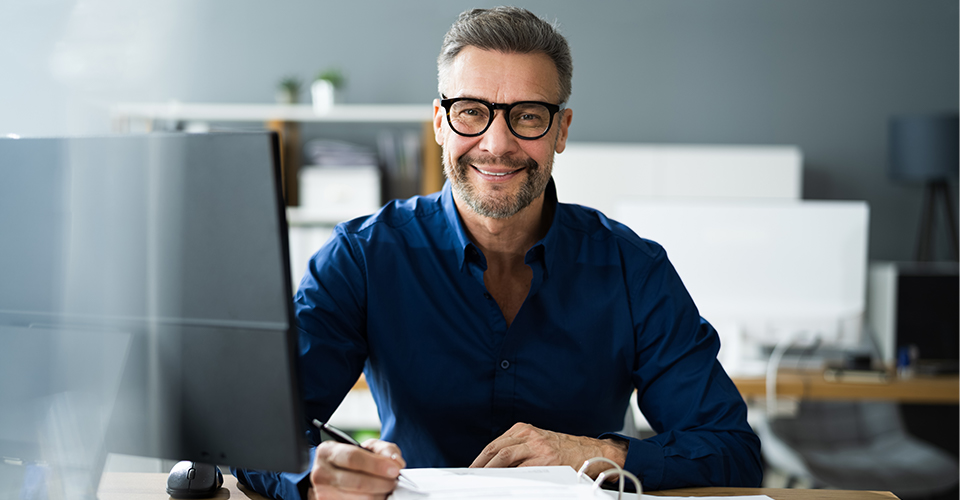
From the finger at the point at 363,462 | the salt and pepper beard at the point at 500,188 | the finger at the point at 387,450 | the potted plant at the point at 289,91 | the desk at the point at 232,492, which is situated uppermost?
the potted plant at the point at 289,91

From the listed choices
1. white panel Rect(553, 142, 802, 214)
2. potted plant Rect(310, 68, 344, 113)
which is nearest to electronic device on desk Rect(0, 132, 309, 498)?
white panel Rect(553, 142, 802, 214)

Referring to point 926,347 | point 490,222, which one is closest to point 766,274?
point 926,347

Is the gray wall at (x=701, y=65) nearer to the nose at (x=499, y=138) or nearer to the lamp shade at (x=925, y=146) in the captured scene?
the lamp shade at (x=925, y=146)

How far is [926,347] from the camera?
329cm

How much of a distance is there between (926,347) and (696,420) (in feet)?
8.73

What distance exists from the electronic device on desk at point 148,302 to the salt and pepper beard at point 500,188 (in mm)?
690

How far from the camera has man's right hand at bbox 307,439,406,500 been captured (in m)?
0.78

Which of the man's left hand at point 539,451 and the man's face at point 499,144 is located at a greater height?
the man's face at point 499,144

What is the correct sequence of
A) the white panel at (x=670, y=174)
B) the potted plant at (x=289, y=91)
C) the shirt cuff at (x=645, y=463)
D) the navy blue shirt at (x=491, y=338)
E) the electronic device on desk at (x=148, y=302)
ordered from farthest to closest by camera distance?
the potted plant at (x=289, y=91) → the white panel at (x=670, y=174) → the navy blue shirt at (x=491, y=338) → the shirt cuff at (x=645, y=463) → the electronic device on desk at (x=148, y=302)

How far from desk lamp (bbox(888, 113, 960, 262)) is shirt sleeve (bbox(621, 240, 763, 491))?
2.61 meters

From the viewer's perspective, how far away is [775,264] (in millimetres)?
3225

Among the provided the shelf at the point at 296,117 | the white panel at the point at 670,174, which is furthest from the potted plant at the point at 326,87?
the white panel at the point at 670,174

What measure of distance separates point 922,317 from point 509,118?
2.81 meters

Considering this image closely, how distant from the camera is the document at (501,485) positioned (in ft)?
2.58
